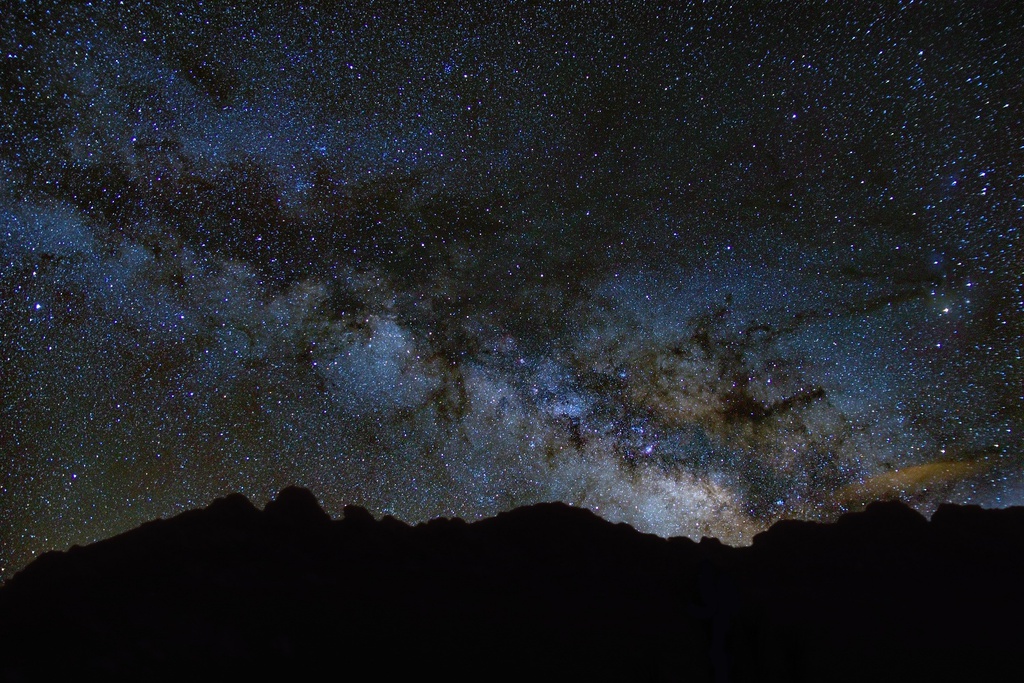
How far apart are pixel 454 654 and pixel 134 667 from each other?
223 inches

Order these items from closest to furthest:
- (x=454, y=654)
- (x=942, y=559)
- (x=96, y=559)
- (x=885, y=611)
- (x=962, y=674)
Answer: (x=962, y=674) → (x=454, y=654) → (x=885, y=611) → (x=942, y=559) → (x=96, y=559)

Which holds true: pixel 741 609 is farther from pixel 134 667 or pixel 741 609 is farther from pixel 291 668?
pixel 134 667

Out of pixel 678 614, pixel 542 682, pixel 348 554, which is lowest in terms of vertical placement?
pixel 542 682

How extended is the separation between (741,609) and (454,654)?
5.85 metres

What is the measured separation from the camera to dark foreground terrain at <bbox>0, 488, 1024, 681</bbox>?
358 inches

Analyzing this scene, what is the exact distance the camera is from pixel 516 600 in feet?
35.5

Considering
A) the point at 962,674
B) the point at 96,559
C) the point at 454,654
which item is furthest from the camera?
the point at 96,559

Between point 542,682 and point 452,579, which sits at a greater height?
point 452,579

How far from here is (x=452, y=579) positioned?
1142 cm

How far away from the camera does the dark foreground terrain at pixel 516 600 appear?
9102 millimetres

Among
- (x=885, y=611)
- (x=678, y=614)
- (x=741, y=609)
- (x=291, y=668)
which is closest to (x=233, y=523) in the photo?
(x=291, y=668)

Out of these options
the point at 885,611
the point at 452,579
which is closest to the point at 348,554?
the point at 452,579

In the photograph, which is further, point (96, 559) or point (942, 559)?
point (96, 559)

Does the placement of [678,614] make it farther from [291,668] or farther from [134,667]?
[134,667]
